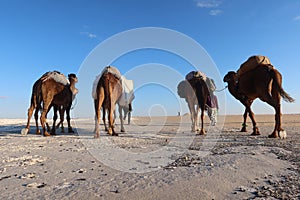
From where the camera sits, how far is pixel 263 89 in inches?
325

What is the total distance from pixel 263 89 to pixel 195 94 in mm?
3041

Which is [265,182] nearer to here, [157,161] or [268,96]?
[157,161]

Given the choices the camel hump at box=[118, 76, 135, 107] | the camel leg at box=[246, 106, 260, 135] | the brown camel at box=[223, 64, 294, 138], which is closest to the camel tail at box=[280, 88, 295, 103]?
the brown camel at box=[223, 64, 294, 138]

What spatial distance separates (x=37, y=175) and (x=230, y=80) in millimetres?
9743

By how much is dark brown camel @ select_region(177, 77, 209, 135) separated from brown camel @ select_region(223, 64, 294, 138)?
1.62 meters

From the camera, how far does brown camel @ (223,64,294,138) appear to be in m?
7.82

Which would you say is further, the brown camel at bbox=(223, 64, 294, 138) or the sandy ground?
the brown camel at bbox=(223, 64, 294, 138)

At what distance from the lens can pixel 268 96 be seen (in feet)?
26.5

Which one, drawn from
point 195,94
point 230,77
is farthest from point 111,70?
point 230,77

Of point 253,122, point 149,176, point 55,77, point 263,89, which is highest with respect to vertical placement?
point 55,77

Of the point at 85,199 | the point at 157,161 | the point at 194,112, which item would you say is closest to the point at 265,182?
the point at 157,161

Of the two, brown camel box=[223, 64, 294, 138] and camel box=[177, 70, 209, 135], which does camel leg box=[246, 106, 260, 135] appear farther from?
camel box=[177, 70, 209, 135]

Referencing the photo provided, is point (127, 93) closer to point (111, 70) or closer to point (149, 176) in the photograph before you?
point (111, 70)

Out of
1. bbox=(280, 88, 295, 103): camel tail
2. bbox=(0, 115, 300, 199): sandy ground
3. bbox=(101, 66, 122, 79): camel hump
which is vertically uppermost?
bbox=(101, 66, 122, 79): camel hump
